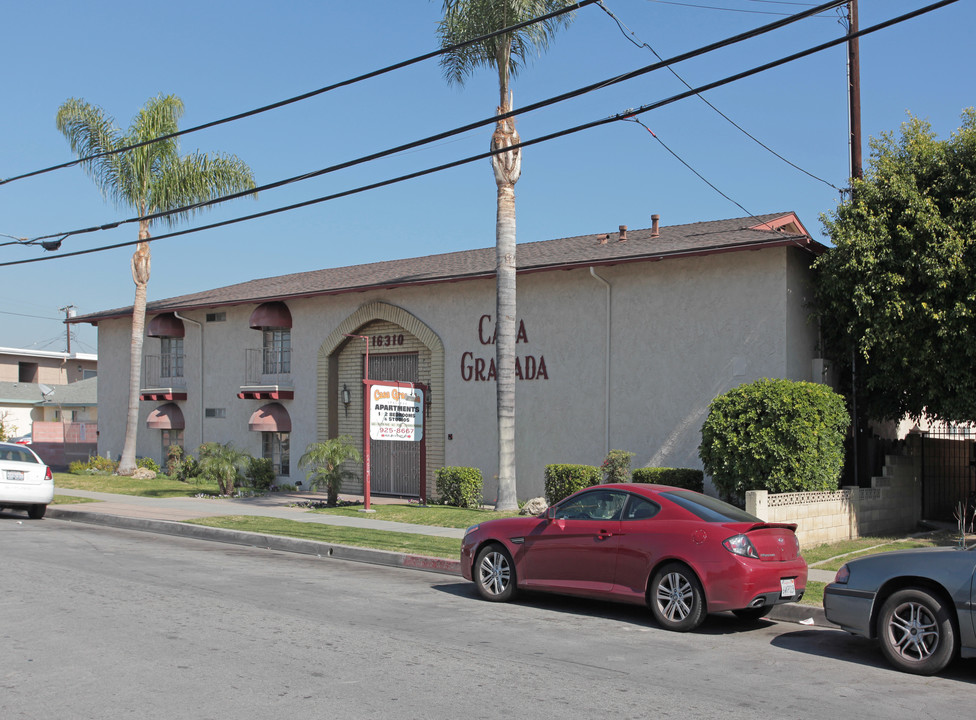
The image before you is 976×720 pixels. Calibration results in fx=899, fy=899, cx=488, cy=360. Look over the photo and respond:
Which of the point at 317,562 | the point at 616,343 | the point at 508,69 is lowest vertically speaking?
the point at 317,562

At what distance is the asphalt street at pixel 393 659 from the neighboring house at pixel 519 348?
29.3ft

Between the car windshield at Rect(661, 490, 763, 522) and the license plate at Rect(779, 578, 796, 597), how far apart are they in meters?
0.64

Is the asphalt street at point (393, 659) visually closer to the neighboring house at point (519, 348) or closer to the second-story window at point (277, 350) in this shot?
the neighboring house at point (519, 348)

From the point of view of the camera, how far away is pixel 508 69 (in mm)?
18594

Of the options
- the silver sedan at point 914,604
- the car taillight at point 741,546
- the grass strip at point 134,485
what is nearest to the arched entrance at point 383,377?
the grass strip at point 134,485

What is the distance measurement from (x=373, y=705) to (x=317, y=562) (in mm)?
7799

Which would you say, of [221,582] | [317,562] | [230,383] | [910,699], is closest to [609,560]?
[910,699]

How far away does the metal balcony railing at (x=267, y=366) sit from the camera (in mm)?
26734

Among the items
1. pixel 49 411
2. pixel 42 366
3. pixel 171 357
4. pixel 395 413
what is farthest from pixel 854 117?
pixel 42 366

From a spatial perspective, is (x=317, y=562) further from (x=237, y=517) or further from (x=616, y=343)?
(x=616, y=343)

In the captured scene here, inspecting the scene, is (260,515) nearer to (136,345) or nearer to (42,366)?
(136,345)

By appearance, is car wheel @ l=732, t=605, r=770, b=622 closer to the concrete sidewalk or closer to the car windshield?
the concrete sidewalk

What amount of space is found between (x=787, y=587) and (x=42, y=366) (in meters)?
56.9

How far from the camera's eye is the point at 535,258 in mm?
21766
